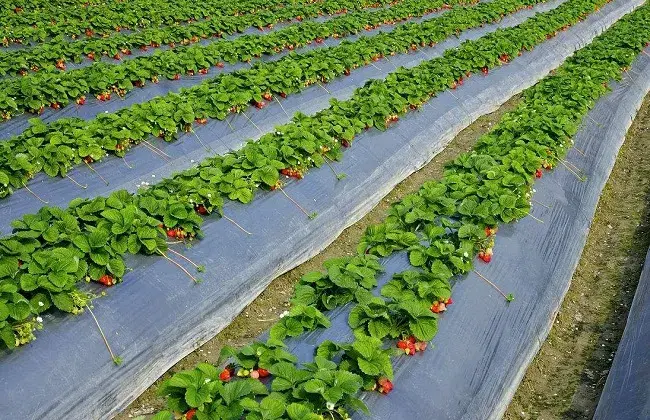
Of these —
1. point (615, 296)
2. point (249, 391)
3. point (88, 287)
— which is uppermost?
point (249, 391)

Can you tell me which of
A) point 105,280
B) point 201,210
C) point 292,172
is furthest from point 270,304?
point 292,172

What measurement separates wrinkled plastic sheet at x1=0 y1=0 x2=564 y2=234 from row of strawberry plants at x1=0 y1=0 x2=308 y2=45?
5178 millimetres

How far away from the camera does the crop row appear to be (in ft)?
33.8

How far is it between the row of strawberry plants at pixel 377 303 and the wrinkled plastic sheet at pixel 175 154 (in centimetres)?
324

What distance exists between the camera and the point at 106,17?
553 inches

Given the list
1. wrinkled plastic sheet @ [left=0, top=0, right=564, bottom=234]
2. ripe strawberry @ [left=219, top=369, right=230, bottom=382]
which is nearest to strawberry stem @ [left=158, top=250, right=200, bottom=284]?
ripe strawberry @ [left=219, top=369, right=230, bottom=382]

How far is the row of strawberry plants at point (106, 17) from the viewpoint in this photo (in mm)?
12438

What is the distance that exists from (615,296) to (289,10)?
12139 mm

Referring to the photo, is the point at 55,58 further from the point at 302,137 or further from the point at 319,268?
the point at 319,268

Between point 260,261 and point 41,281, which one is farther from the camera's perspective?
point 260,261

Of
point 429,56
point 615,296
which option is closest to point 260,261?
point 615,296

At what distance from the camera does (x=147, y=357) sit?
493 centimetres

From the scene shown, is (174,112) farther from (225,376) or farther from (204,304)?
(225,376)

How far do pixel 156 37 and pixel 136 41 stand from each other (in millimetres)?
571
